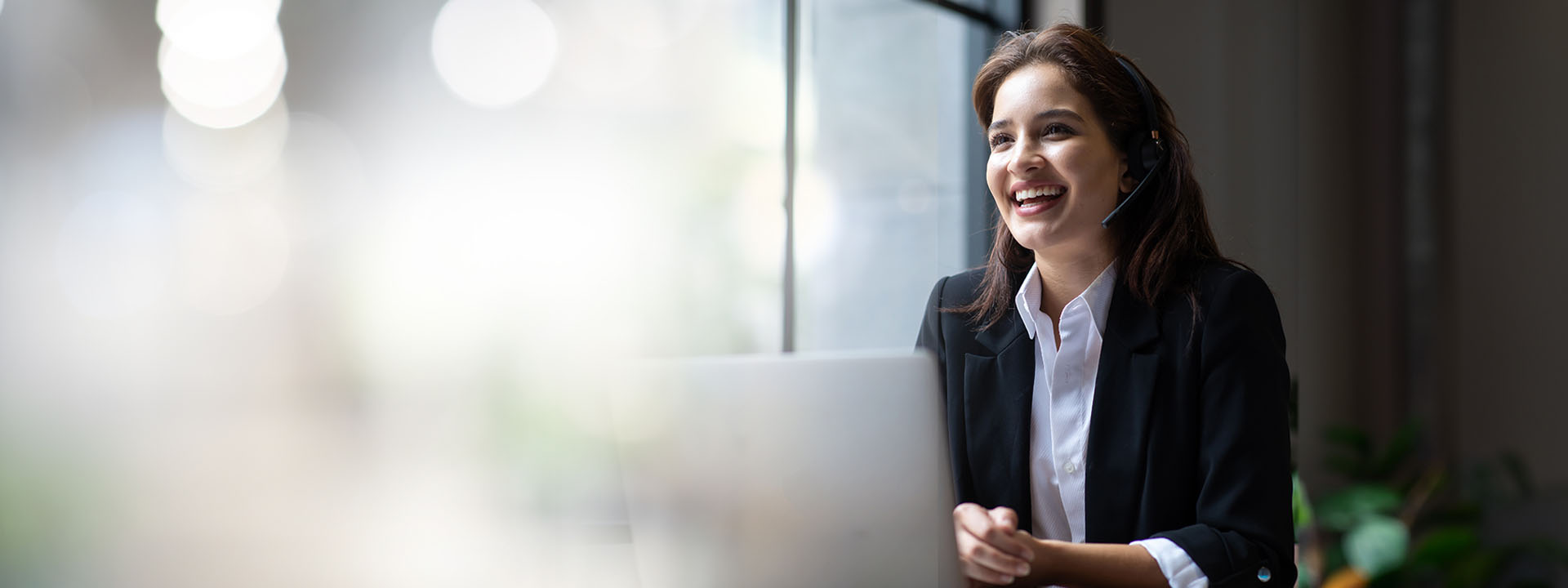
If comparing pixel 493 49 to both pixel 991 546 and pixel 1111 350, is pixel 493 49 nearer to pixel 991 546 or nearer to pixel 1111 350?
pixel 1111 350

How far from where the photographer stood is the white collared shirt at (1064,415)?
116 centimetres

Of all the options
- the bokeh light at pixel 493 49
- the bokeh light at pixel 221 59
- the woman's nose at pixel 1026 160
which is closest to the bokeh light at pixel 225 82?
the bokeh light at pixel 221 59

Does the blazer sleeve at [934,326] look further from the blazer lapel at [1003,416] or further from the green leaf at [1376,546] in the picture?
the green leaf at [1376,546]

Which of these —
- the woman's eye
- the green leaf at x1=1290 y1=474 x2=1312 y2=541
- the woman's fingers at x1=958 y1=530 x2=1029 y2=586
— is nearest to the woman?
the woman's eye

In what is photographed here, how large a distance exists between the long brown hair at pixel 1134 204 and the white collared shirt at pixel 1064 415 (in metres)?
0.07

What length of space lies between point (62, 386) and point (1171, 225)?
1.27 metres

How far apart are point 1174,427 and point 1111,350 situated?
10cm

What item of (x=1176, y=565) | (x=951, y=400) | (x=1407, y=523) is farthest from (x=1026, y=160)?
(x=1407, y=523)

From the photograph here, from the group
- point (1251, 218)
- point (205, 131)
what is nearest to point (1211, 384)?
point (205, 131)

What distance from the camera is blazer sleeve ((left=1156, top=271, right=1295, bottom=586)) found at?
103 centimetres

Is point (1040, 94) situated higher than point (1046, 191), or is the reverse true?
point (1040, 94)

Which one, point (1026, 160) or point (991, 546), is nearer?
point (991, 546)

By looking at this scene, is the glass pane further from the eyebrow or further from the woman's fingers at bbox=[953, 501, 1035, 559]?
the woman's fingers at bbox=[953, 501, 1035, 559]

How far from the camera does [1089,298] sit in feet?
3.92
